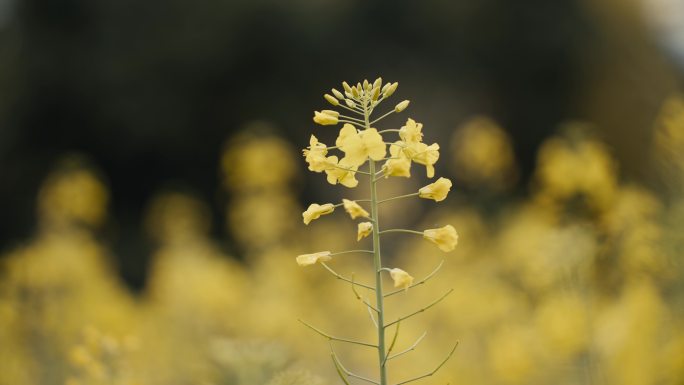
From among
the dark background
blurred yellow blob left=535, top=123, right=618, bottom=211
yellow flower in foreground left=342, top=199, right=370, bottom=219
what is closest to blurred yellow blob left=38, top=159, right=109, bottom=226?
the dark background

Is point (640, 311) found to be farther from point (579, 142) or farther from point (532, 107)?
point (532, 107)

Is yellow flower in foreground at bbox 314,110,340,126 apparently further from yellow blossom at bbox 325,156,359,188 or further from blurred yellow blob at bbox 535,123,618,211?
blurred yellow blob at bbox 535,123,618,211

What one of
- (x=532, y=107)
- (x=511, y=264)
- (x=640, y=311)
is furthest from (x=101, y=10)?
(x=640, y=311)

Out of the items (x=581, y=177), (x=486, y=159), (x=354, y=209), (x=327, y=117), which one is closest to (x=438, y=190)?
(x=354, y=209)

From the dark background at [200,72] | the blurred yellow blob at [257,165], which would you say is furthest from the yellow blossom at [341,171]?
the dark background at [200,72]

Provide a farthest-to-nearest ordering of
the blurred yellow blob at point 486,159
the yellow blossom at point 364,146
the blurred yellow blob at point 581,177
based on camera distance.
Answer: the blurred yellow blob at point 486,159 → the blurred yellow blob at point 581,177 → the yellow blossom at point 364,146

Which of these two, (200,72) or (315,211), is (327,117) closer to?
(315,211)

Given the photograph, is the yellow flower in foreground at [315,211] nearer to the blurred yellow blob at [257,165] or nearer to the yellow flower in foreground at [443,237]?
the yellow flower in foreground at [443,237]
